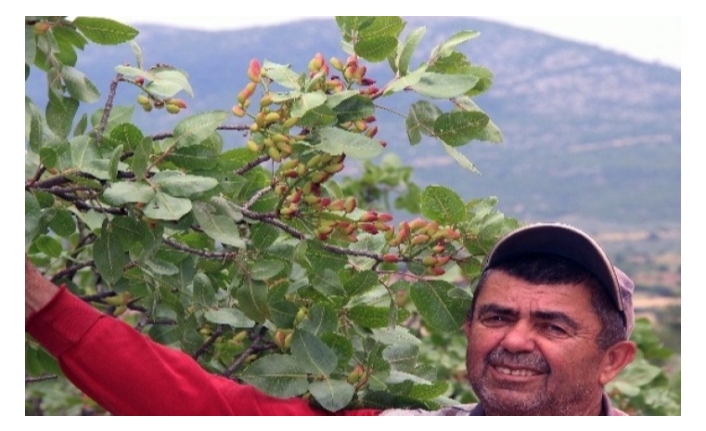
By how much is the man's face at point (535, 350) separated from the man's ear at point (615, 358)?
0.02 m

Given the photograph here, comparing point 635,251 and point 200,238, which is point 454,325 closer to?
point 200,238

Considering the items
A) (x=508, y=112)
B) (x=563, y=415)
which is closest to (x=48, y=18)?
(x=563, y=415)

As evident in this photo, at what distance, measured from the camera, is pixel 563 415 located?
6.61 feet

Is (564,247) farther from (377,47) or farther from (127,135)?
(127,135)

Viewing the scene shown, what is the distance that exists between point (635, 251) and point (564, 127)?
7606mm

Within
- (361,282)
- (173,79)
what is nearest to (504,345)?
(361,282)

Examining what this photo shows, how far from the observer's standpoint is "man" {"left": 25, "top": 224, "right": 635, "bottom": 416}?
192cm

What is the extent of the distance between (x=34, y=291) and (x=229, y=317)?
0.53 meters

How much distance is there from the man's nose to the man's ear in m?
0.16

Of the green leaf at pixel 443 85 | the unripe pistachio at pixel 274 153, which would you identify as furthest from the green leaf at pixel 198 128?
the green leaf at pixel 443 85

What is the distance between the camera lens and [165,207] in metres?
1.87

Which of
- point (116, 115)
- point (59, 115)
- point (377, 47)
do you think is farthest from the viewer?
point (116, 115)

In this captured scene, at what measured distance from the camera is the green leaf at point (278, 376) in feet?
6.75
